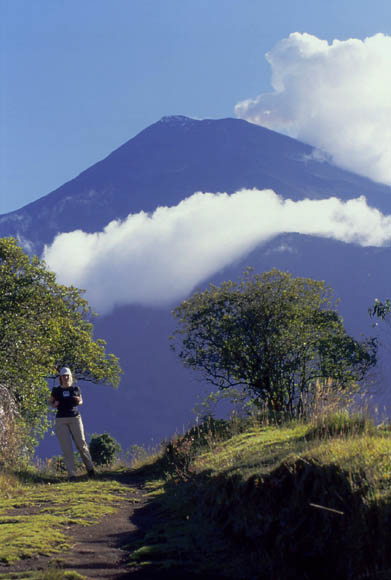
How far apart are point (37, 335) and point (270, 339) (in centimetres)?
1045

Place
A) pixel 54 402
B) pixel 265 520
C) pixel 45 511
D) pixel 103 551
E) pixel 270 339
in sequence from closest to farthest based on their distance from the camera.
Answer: pixel 265 520
pixel 103 551
pixel 45 511
pixel 54 402
pixel 270 339

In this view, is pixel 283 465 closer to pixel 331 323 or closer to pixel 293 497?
pixel 293 497

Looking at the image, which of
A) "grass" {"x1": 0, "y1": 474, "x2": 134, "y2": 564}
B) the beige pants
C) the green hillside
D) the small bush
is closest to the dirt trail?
the green hillside

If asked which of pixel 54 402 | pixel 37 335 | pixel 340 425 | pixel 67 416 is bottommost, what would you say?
pixel 340 425

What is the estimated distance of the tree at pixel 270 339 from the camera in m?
24.6

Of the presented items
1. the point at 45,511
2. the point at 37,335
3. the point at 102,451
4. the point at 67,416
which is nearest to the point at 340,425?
the point at 45,511

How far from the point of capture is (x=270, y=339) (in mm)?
24719

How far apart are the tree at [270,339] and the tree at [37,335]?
497 cm

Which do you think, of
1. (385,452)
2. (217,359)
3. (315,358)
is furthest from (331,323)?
(385,452)

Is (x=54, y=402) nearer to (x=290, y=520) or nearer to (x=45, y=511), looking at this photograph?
(x=45, y=511)

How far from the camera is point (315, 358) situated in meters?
26.7

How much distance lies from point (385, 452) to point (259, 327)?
19324 millimetres

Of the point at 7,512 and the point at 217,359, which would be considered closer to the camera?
the point at 7,512

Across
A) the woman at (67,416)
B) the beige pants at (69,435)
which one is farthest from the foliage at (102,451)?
the woman at (67,416)
